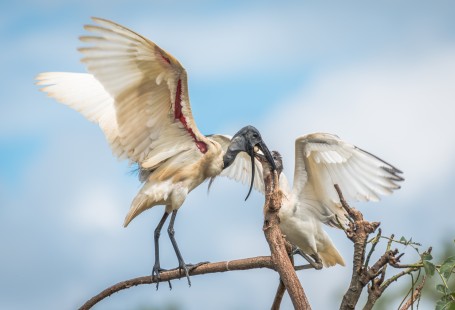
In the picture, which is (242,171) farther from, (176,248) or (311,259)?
(176,248)

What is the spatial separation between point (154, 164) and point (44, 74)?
147 centimetres

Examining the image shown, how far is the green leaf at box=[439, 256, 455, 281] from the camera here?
560 cm

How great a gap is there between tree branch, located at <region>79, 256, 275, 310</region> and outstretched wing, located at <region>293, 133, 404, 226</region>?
1436 millimetres

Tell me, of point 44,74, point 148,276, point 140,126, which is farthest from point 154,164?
point 44,74

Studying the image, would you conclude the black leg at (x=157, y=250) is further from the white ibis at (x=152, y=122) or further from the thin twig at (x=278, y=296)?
the thin twig at (x=278, y=296)

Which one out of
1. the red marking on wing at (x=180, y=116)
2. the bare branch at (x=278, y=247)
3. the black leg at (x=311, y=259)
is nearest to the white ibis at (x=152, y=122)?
the red marking on wing at (x=180, y=116)

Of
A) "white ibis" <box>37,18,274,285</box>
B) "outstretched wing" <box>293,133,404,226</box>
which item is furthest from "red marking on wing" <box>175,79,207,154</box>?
"outstretched wing" <box>293,133,404,226</box>

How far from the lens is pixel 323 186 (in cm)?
798

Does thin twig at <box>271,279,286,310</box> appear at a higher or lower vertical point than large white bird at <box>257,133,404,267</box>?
lower

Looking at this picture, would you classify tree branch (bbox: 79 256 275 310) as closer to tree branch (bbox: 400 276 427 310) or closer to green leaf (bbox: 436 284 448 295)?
tree branch (bbox: 400 276 427 310)

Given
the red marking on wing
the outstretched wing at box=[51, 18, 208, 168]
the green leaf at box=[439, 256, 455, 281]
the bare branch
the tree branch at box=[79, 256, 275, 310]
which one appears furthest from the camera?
the red marking on wing

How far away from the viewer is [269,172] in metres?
6.41

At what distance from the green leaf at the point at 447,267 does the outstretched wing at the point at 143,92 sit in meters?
2.39

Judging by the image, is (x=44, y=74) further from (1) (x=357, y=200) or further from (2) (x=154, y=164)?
(1) (x=357, y=200)
